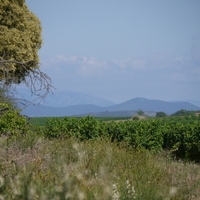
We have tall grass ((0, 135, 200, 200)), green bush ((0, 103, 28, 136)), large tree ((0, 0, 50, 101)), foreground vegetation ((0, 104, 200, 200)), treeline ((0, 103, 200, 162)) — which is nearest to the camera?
foreground vegetation ((0, 104, 200, 200))

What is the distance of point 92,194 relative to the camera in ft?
19.4

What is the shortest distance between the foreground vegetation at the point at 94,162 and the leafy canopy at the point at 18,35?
7684mm

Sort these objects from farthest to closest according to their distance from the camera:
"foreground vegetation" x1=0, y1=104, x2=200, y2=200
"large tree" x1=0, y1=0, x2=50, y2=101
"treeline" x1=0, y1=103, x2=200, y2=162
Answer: "large tree" x1=0, y1=0, x2=50, y2=101
"treeline" x1=0, y1=103, x2=200, y2=162
"foreground vegetation" x1=0, y1=104, x2=200, y2=200

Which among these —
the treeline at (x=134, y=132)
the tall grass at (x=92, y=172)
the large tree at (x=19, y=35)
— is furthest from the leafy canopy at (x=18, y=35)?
the tall grass at (x=92, y=172)

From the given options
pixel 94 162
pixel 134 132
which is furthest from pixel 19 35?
pixel 94 162

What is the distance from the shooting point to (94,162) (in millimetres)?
9141

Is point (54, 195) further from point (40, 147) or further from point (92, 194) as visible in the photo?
point (40, 147)

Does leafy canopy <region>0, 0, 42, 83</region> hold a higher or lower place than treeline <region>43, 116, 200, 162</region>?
higher

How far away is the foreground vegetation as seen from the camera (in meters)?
5.78

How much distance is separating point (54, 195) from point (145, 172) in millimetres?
4060

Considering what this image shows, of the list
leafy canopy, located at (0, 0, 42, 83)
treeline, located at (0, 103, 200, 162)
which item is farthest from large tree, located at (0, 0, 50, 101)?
treeline, located at (0, 103, 200, 162)

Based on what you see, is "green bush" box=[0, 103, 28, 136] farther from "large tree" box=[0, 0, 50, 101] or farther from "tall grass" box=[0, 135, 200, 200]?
"large tree" box=[0, 0, 50, 101]

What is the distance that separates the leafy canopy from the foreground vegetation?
768 centimetres

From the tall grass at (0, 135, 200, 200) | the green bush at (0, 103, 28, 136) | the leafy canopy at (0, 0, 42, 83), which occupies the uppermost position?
the leafy canopy at (0, 0, 42, 83)
